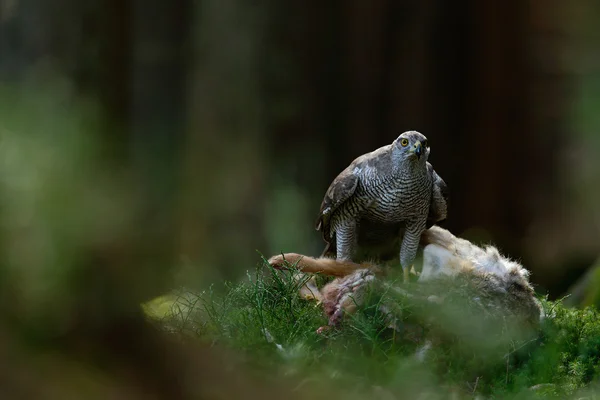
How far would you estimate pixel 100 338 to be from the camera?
2.23 ft

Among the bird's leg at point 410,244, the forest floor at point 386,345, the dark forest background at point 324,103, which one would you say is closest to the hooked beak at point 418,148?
the dark forest background at point 324,103

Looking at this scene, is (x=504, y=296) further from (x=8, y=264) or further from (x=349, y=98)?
(x=8, y=264)

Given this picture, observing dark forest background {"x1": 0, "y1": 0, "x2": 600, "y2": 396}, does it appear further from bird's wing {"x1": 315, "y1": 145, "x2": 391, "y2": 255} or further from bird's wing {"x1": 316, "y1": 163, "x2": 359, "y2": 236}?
bird's wing {"x1": 316, "y1": 163, "x2": 359, "y2": 236}

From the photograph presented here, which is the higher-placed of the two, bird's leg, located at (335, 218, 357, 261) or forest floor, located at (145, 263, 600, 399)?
bird's leg, located at (335, 218, 357, 261)

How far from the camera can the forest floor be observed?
2.92 meters

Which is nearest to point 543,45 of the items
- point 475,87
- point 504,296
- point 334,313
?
point 475,87

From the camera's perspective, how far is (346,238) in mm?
4809

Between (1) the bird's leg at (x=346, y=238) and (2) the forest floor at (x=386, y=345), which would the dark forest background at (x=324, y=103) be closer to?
(2) the forest floor at (x=386, y=345)

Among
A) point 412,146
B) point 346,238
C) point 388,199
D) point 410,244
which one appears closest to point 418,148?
point 412,146

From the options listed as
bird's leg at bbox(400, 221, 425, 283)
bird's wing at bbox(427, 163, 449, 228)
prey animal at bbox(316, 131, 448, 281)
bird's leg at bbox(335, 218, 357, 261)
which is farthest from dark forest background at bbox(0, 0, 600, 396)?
bird's leg at bbox(335, 218, 357, 261)

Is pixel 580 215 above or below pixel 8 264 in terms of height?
below

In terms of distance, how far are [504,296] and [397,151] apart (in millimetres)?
1144

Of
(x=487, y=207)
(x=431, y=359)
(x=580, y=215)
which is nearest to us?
(x=431, y=359)

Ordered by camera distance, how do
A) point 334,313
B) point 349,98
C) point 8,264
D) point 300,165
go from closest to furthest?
point 8,264
point 334,313
point 349,98
point 300,165
